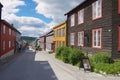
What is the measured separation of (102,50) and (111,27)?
2.65 m

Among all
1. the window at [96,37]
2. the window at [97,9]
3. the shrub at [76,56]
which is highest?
the window at [97,9]

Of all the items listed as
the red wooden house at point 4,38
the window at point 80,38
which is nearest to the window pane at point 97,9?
the window at point 80,38

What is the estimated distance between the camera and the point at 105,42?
22500mm

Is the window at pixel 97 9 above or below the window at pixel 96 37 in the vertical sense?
above

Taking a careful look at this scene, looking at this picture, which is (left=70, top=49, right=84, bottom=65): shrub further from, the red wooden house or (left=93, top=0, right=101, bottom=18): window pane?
the red wooden house

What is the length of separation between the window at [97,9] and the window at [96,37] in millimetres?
1394

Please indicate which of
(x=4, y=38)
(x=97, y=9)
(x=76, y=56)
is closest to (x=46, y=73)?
(x=76, y=56)

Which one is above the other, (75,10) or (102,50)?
(75,10)

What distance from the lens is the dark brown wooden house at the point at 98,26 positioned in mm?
21375

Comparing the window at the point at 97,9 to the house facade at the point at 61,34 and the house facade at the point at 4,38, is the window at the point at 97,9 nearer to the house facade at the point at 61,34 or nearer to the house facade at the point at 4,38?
the house facade at the point at 4,38

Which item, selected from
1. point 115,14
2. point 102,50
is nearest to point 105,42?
point 102,50

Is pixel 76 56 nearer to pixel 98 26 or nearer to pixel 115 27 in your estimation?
pixel 98 26

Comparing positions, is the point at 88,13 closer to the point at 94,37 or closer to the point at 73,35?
the point at 94,37

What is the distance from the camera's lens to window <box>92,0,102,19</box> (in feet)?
77.5
